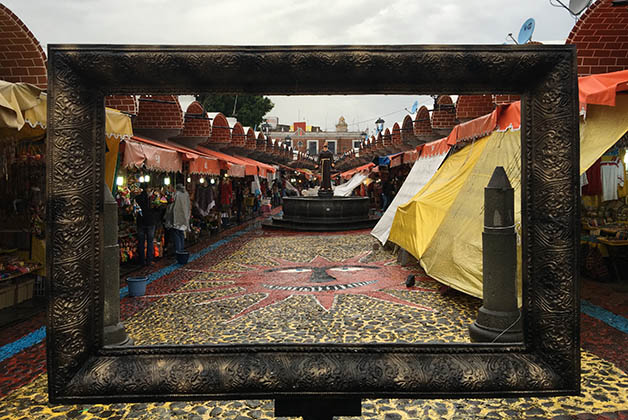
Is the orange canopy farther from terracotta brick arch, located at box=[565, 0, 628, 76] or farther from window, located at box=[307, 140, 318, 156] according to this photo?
window, located at box=[307, 140, 318, 156]

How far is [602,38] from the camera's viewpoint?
5715 mm

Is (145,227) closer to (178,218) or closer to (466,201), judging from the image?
(178,218)

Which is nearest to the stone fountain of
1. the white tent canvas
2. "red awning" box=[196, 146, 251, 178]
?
"red awning" box=[196, 146, 251, 178]

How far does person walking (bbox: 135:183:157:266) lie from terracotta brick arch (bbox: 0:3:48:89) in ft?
8.83

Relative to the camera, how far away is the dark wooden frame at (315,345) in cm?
129

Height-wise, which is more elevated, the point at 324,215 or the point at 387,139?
the point at 387,139

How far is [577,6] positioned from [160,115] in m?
9.23

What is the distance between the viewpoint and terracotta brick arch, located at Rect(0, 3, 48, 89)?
5281 millimetres

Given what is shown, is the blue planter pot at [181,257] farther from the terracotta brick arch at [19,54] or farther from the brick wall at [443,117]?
the brick wall at [443,117]

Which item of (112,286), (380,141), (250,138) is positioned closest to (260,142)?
(250,138)

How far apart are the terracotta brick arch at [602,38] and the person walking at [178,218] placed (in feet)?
25.1

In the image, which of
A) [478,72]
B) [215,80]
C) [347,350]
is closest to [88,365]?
[347,350]

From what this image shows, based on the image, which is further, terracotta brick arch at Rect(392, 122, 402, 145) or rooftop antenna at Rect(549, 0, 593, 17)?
terracotta brick arch at Rect(392, 122, 402, 145)

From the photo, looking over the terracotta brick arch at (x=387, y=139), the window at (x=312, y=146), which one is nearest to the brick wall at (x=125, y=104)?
the terracotta brick arch at (x=387, y=139)
